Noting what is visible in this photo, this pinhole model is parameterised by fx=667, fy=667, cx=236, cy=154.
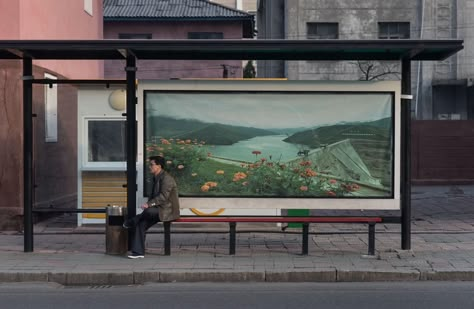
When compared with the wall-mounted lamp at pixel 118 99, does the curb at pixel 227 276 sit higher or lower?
lower

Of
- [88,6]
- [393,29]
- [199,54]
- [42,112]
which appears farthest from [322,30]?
[199,54]

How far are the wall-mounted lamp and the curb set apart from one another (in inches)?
190

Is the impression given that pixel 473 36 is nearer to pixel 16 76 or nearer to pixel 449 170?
pixel 449 170

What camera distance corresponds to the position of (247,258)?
10180 mm

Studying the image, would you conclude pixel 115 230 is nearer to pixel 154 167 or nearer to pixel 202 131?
pixel 154 167

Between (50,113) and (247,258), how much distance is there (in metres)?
6.99

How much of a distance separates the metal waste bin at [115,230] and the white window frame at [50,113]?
5.18 m

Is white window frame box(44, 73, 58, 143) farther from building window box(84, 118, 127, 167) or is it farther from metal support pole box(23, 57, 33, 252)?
metal support pole box(23, 57, 33, 252)

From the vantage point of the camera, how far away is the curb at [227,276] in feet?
29.8

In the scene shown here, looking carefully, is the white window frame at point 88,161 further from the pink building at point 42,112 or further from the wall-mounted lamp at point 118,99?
the pink building at point 42,112

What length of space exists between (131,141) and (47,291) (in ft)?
8.93

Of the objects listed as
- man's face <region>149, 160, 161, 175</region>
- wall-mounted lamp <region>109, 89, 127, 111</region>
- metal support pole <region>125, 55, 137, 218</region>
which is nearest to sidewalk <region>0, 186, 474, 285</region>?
metal support pole <region>125, 55, 137, 218</region>

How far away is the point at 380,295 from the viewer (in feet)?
27.1

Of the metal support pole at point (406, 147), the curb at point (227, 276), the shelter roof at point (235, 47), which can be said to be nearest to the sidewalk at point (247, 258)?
the curb at point (227, 276)
